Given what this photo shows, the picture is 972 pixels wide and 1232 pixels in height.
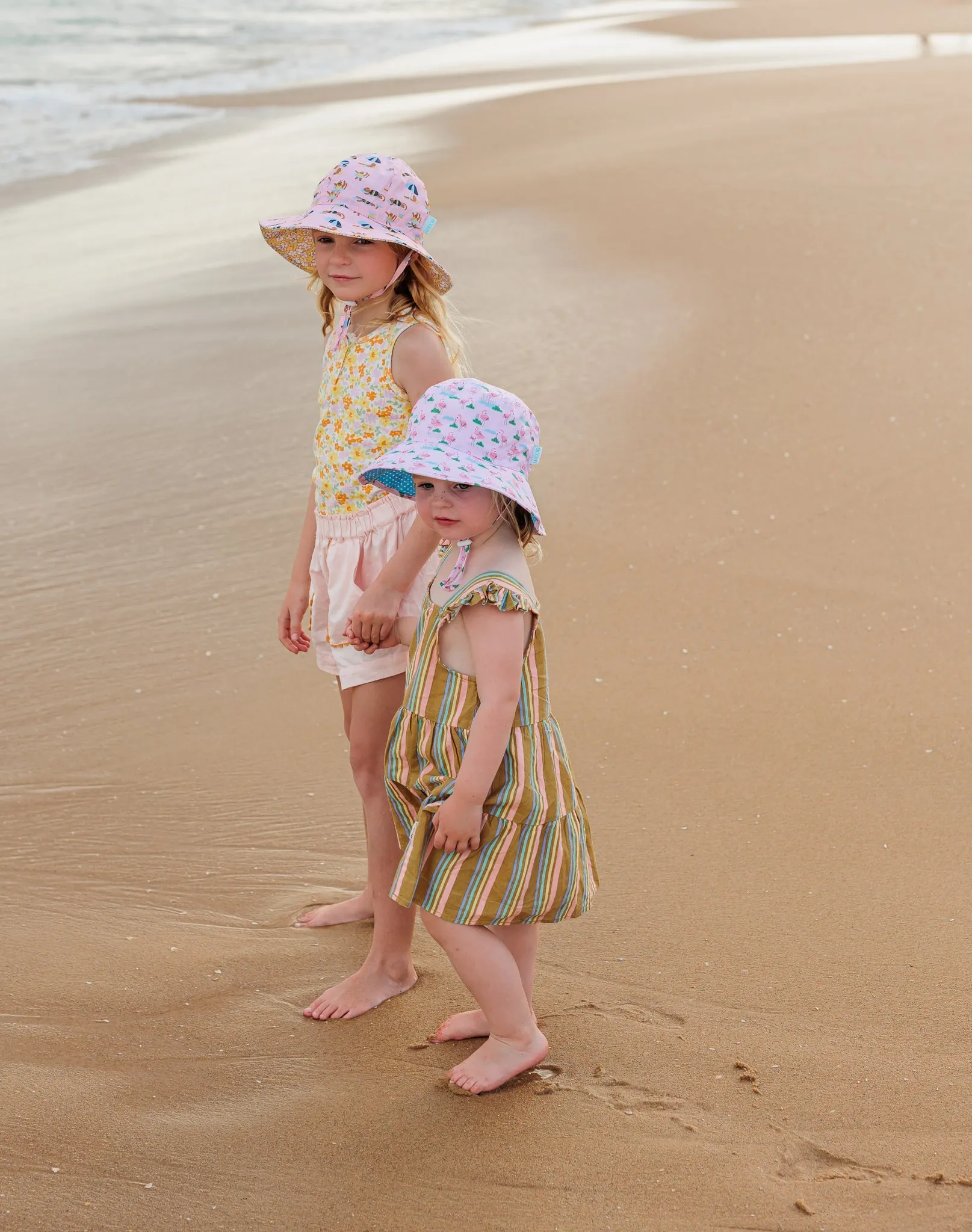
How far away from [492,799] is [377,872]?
22.4 inches

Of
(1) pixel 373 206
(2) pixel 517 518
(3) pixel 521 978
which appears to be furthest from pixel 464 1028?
(1) pixel 373 206

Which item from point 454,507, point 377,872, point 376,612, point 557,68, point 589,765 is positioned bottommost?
point 589,765

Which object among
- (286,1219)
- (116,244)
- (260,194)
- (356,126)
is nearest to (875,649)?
(286,1219)

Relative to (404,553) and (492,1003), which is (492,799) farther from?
(404,553)

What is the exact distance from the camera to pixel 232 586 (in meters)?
4.66

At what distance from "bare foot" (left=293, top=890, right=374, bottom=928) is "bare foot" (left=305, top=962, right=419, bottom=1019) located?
26cm

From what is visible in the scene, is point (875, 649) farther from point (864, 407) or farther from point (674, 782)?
point (864, 407)

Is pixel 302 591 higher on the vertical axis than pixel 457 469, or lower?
lower

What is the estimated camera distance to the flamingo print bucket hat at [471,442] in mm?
2227

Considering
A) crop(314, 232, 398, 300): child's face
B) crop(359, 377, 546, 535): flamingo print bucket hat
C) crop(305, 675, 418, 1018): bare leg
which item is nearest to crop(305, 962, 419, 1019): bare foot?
crop(305, 675, 418, 1018): bare leg

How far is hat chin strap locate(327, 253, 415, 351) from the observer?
2695 millimetres

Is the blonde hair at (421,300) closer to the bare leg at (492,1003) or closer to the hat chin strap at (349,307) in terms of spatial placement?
the hat chin strap at (349,307)

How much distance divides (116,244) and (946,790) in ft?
24.1

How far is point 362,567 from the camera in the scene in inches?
107
